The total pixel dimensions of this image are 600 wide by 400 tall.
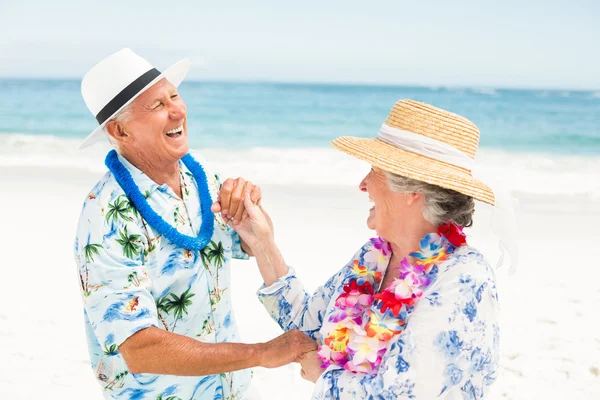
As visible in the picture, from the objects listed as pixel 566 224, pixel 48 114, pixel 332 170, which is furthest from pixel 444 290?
pixel 48 114

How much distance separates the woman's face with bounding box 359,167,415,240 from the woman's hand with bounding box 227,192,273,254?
456 mm

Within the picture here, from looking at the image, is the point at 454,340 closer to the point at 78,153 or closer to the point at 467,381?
the point at 467,381

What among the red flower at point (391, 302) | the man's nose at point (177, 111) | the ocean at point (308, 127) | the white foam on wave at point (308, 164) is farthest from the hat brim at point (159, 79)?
the ocean at point (308, 127)

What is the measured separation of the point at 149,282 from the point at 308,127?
17.9 metres

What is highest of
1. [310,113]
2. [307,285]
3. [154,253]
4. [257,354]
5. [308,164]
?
[154,253]

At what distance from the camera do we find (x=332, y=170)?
12141 mm

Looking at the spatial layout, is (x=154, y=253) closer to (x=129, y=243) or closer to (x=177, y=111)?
(x=129, y=243)

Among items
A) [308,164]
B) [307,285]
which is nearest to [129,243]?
[307,285]

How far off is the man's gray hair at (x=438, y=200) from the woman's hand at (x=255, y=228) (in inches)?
23.0

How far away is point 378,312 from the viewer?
2.20 metres

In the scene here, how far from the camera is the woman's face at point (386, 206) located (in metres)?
2.20

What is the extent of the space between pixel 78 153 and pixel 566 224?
32.8 ft

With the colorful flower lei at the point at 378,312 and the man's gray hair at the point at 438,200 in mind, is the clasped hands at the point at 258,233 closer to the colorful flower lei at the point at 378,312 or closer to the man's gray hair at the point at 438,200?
the colorful flower lei at the point at 378,312

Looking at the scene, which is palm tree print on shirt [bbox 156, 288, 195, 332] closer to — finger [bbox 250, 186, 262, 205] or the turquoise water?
finger [bbox 250, 186, 262, 205]
